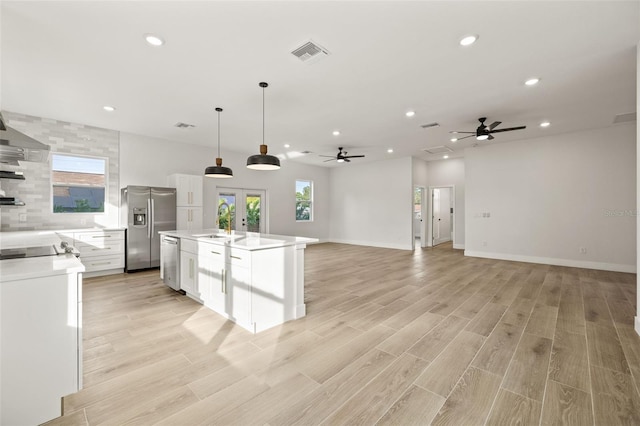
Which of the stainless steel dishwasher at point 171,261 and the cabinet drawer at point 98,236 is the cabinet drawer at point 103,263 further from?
the stainless steel dishwasher at point 171,261

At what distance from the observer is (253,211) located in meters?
8.50

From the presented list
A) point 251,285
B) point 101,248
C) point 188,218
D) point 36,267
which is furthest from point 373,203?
point 36,267

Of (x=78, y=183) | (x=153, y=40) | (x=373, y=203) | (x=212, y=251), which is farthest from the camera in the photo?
(x=373, y=203)

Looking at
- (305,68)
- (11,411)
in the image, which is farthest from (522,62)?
(11,411)

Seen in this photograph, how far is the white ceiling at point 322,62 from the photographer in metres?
2.39

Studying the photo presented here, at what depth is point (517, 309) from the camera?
347 cm

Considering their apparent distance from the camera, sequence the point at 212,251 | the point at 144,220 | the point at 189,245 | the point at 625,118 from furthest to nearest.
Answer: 1. the point at 144,220
2. the point at 625,118
3. the point at 189,245
4. the point at 212,251

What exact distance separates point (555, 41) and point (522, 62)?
0.40m

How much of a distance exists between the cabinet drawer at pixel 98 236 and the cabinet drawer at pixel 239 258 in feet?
12.1

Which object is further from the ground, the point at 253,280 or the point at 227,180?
the point at 227,180

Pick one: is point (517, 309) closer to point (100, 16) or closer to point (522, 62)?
point (522, 62)

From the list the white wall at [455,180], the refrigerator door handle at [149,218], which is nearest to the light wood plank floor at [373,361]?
the refrigerator door handle at [149,218]

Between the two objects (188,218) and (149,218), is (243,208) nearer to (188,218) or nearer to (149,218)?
(188,218)

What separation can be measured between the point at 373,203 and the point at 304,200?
2.47m
